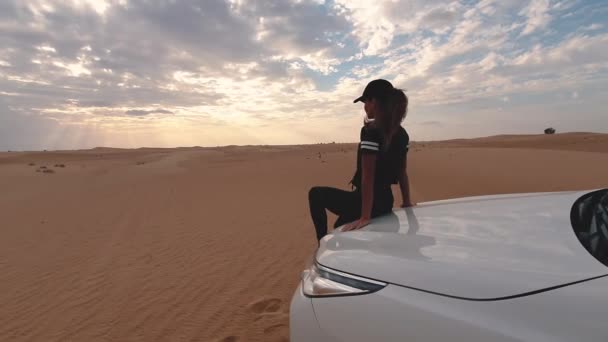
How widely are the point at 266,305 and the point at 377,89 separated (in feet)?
7.28

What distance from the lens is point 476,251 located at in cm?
156

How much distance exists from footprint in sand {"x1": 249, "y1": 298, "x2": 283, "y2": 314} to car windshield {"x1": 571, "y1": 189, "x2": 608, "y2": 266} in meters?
2.52

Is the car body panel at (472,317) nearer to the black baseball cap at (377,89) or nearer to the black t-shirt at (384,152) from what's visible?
the black t-shirt at (384,152)

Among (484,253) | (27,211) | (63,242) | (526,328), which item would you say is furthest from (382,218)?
(27,211)

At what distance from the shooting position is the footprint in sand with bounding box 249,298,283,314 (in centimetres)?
351

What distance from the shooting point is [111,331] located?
10.7ft

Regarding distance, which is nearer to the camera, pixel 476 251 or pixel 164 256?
pixel 476 251

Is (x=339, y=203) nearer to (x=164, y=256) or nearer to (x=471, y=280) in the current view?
(x=471, y=280)

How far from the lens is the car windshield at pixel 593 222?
4.85ft

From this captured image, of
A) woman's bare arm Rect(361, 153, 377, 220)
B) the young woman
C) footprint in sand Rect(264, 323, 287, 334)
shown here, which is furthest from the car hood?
footprint in sand Rect(264, 323, 287, 334)

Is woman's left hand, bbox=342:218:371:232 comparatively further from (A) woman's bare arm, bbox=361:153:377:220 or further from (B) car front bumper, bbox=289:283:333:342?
(B) car front bumper, bbox=289:283:333:342

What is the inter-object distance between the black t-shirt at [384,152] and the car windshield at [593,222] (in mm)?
1274

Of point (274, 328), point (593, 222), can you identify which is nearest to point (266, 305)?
point (274, 328)

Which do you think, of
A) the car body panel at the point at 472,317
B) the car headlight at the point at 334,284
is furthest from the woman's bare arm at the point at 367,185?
the car body panel at the point at 472,317
